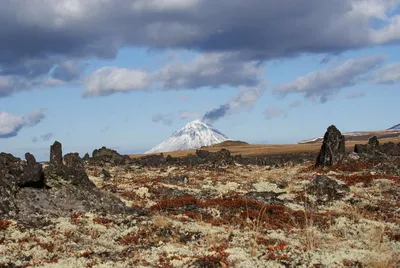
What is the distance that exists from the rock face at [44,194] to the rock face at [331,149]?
113ft

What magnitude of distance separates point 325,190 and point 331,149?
84.5 feet

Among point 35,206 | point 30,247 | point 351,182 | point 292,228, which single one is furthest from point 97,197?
point 351,182

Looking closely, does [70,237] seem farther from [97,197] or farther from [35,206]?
[97,197]

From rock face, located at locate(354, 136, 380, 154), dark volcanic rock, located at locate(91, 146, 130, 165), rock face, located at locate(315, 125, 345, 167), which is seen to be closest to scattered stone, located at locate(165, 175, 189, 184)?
rock face, located at locate(315, 125, 345, 167)

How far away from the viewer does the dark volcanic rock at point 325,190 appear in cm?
2895

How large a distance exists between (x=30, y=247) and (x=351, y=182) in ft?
93.7

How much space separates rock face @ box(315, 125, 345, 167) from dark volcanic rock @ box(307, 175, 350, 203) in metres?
20.4

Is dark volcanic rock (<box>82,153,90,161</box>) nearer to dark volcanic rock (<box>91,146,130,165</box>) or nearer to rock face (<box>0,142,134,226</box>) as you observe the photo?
dark volcanic rock (<box>91,146,130,165</box>)

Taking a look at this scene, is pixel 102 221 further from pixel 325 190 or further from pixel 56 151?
pixel 56 151

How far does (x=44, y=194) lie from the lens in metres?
22.2

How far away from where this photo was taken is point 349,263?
521 inches

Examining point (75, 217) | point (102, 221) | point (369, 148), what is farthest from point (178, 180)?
point (369, 148)

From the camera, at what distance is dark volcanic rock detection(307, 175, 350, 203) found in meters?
29.0

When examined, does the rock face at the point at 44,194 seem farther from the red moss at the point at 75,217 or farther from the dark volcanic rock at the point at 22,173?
the red moss at the point at 75,217
